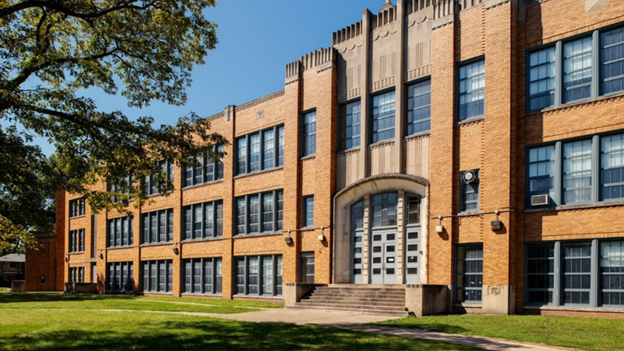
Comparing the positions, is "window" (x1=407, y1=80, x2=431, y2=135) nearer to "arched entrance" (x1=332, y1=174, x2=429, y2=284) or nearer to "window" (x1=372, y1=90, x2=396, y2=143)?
"window" (x1=372, y1=90, x2=396, y2=143)

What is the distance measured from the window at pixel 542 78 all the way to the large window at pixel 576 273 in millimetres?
4624

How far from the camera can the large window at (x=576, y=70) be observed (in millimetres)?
18484

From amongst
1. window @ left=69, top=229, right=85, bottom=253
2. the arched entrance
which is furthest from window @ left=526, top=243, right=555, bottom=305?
window @ left=69, top=229, right=85, bottom=253

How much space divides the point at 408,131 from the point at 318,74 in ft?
19.1

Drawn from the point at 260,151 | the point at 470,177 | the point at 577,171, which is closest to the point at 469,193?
the point at 470,177

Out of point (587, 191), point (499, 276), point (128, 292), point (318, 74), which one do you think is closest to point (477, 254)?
point (499, 276)

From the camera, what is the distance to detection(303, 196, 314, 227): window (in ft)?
90.9

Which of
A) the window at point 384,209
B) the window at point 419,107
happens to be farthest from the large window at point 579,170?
the window at point 384,209

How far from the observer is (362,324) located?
16797 millimetres

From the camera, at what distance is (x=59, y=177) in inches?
691

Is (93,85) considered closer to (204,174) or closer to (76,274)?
(204,174)

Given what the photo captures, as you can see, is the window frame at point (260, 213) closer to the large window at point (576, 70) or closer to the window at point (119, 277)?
the window at point (119, 277)

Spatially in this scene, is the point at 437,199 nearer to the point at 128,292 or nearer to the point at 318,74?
the point at 318,74

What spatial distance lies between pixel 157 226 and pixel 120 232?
5.64 metres
